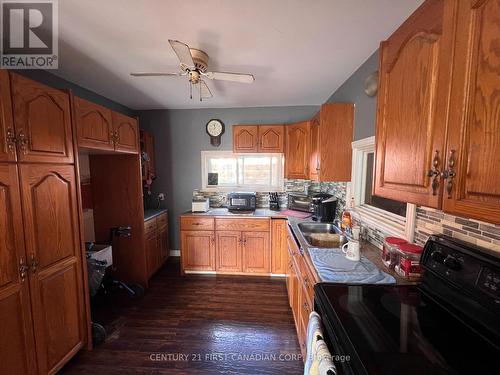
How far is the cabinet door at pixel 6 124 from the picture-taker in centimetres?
114

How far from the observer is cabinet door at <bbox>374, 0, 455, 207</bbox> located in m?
0.70

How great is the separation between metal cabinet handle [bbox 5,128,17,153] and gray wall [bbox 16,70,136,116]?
3.40 ft

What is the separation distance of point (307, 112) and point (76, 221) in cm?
303

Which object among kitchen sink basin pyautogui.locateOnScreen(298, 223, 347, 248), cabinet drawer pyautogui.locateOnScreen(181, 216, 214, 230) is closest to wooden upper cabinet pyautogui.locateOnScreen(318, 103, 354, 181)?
kitchen sink basin pyautogui.locateOnScreen(298, 223, 347, 248)

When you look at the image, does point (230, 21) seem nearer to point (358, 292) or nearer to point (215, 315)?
point (358, 292)

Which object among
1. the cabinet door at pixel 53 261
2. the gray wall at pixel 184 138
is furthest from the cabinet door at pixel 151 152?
the cabinet door at pixel 53 261

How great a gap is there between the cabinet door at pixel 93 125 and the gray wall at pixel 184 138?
1406 millimetres

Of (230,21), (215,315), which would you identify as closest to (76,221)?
(215,315)

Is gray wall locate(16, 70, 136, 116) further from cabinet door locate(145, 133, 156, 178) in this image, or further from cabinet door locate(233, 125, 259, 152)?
cabinet door locate(233, 125, 259, 152)

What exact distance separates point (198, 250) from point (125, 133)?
1.70 m

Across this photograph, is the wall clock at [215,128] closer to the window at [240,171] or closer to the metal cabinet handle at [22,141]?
the window at [240,171]

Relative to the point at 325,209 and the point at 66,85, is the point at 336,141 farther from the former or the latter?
the point at 66,85

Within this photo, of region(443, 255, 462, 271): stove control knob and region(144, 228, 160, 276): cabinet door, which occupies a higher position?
region(443, 255, 462, 271): stove control knob

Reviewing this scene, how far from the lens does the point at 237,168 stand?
343 cm
